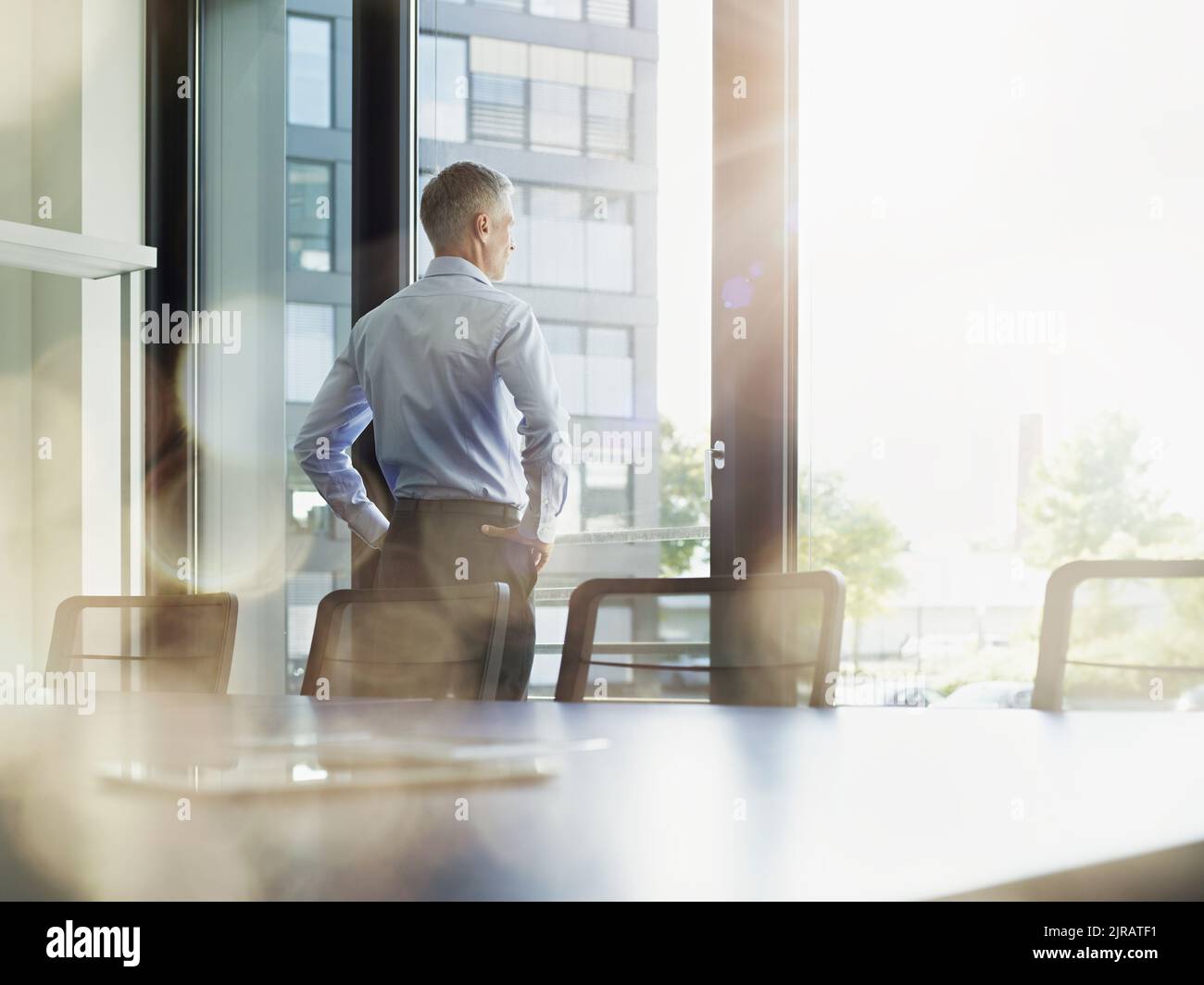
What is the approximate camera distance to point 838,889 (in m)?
0.54

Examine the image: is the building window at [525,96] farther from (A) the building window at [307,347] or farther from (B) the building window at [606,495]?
(B) the building window at [606,495]

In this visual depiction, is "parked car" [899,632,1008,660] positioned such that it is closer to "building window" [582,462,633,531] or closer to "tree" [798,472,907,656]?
"tree" [798,472,907,656]

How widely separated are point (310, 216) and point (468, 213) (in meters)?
1.46

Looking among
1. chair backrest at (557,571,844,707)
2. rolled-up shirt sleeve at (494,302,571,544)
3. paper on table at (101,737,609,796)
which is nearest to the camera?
paper on table at (101,737,609,796)

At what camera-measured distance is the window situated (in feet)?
13.0

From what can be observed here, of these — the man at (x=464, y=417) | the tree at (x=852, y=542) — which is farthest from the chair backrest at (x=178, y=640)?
the tree at (x=852, y=542)

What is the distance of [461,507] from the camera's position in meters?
2.68

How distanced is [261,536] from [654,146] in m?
2.05

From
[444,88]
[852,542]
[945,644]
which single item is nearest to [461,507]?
[852,542]

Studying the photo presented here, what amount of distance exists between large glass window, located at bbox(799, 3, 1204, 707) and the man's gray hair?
91 centimetres

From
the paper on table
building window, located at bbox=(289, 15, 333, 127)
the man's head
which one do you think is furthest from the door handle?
the paper on table

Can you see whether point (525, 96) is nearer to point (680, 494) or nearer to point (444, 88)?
point (444, 88)

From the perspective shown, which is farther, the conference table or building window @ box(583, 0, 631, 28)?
building window @ box(583, 0, 631, 28)

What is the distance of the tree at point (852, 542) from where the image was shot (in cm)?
291
